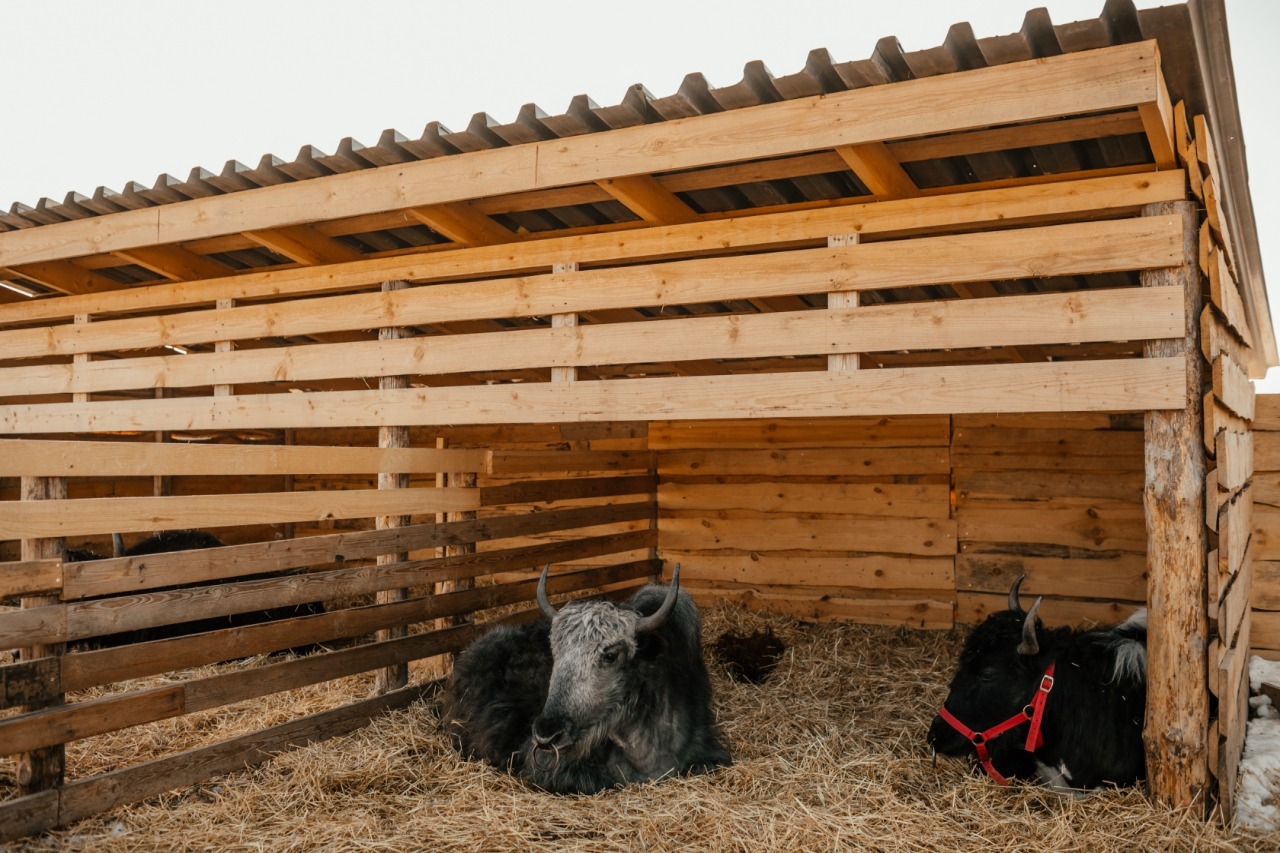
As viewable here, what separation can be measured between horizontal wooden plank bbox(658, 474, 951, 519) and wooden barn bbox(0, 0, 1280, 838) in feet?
0.15

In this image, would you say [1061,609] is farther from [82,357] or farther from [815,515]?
[82,357]

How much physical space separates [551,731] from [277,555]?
205cm

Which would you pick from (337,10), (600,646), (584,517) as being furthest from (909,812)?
(337,10)

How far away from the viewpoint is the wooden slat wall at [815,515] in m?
9.23

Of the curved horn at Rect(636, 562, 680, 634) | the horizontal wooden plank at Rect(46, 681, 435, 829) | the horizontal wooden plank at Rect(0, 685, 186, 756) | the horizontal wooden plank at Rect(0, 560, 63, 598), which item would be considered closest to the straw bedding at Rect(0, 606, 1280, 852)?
the horizontal wooden plank at Rect(46, 681, 435, 829)

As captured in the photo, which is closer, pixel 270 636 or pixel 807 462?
pixel 270 636

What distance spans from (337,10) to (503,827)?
113805 millimetres

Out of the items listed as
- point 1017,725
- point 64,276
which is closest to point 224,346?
point 64,276

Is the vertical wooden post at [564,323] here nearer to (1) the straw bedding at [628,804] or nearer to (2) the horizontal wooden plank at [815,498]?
(1) the straw bedding at [628,804]

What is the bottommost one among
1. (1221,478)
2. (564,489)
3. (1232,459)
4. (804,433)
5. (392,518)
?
(392,518)

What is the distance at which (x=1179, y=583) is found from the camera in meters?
4.70

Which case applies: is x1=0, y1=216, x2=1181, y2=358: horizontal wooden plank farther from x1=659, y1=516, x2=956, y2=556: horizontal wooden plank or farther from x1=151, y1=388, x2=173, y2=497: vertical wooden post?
x1=659, y1=516, x2=956, y2=556: horizontal wooden plank

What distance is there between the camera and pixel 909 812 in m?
4.75

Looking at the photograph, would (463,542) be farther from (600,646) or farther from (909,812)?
(909,812)
